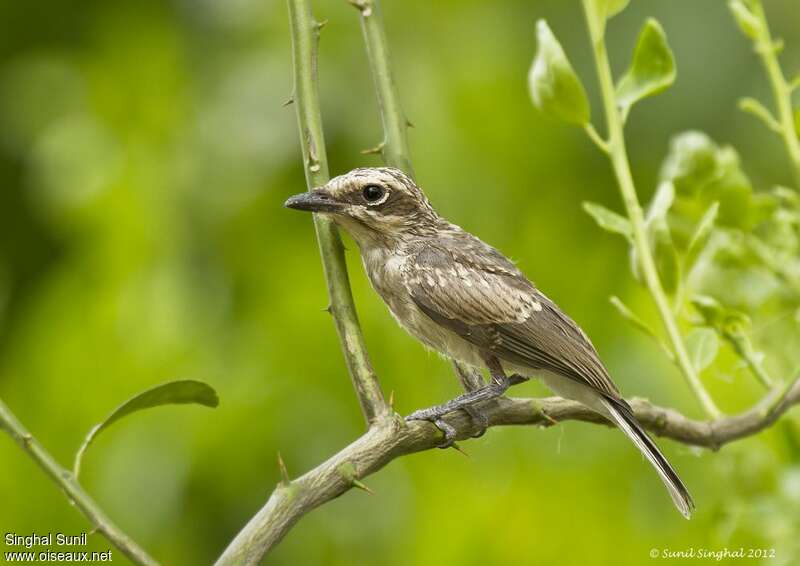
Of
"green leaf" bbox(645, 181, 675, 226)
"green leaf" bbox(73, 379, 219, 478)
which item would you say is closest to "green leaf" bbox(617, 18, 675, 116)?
"green leaf" bbox(645, 181, 675, 226)

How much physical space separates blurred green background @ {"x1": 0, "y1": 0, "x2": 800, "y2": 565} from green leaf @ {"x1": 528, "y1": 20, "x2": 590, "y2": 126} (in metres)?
0.82

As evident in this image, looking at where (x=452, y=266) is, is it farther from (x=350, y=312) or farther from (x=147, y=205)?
(x=147, y=205)

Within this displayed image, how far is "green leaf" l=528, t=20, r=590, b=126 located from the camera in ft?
7.04

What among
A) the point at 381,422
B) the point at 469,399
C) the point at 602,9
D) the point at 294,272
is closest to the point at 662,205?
the point at 602,9

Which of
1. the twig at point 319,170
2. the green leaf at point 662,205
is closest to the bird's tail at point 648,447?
the green leaf at point 662,205

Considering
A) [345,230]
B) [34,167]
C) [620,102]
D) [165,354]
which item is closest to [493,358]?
[345,230]

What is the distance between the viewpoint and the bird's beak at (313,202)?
216 centimetres

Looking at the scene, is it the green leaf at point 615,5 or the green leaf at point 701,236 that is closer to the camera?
the green leaf at point 701,236

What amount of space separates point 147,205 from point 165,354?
58 centimetres

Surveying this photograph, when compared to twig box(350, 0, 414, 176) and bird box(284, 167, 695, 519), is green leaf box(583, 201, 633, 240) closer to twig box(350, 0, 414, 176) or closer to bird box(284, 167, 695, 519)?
bird box(284, 167, 695, 519)

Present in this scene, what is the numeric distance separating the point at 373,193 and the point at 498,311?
1.13 feet

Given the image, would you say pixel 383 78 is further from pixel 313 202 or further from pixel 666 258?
pixel 666 258

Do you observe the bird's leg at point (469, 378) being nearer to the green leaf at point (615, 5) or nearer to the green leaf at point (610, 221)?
the green leaf at point (610, 221)

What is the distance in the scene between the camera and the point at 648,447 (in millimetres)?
2178
